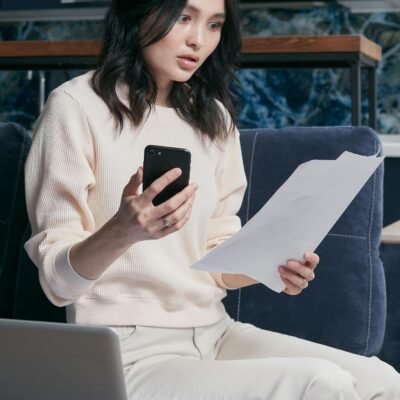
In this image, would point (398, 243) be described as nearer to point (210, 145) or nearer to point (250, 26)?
point (210, 145)

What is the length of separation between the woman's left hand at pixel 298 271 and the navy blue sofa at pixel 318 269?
0.40 m

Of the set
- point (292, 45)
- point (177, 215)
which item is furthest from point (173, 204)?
point (292, 45)

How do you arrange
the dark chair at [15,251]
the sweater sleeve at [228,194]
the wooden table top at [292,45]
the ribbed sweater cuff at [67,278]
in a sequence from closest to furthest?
the ribbed sweater cuff at [67,278], the sweater sleeve at [228,194], the dark chair at [15,251], the wooden table top at [292,45]

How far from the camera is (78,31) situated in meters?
Result: 5.11

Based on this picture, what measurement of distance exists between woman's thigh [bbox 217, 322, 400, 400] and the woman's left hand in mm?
103

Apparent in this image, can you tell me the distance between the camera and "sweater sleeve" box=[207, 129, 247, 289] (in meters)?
1.65

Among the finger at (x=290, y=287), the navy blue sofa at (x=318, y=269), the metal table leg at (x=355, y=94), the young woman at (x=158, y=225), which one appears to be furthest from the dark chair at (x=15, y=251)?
the metal table leg at (x=355, y=94)

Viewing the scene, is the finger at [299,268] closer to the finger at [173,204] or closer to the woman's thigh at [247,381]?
the woman's thigh at [247,381]

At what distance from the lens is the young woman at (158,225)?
127 cm

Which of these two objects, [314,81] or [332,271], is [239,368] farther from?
[314,81]

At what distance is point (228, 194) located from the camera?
1.69 m

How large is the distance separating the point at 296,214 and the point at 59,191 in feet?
1.26

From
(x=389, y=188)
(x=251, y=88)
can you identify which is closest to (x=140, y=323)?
(x=389, y=188)

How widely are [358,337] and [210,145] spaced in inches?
19.1
